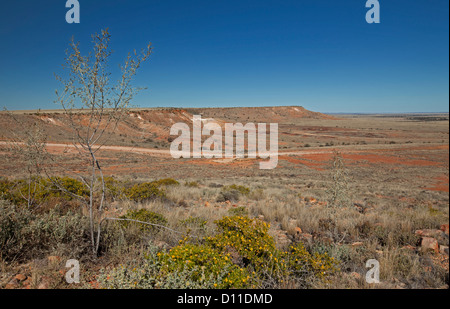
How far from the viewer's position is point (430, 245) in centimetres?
421

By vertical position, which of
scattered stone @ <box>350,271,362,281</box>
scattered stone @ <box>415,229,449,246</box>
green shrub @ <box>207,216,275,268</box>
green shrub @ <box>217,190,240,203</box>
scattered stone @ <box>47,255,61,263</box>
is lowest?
green shrub @ <box>217,190,240,203</box>

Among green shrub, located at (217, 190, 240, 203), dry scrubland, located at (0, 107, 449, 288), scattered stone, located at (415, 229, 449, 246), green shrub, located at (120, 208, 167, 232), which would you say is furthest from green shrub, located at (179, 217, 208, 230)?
scattered stone, located at (415, 229, 449, 246)

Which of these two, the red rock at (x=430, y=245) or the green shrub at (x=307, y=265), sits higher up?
the green shrub at (x=307, y=265)

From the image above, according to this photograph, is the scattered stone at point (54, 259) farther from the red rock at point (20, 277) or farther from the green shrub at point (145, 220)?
the green shrub at point (145, 220)

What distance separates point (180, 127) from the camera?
59125mm

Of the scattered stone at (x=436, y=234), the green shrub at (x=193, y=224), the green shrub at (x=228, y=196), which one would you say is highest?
the green shrub at (x=193, y=224)

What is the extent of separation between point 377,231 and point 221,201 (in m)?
5.71

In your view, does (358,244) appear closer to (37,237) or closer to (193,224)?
(193,224)

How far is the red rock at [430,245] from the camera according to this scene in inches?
163

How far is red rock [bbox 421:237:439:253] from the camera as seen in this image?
13.5 ft

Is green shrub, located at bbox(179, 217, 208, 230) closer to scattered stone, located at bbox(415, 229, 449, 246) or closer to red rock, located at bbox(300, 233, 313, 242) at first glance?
red rock, located at bbox(300, 233, 313, 242)

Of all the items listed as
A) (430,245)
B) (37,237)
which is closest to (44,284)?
(37,237)

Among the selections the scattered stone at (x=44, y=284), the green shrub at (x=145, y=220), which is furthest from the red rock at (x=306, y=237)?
the scattered stone at (x=44, y=284)
